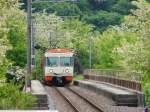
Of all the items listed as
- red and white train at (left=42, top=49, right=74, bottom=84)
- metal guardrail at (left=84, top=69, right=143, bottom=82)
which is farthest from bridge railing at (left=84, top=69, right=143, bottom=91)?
red and white train at (left=42, top=49, right=74, bottom=84)

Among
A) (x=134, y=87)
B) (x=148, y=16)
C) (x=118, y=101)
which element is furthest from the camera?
(x=148, y=16)

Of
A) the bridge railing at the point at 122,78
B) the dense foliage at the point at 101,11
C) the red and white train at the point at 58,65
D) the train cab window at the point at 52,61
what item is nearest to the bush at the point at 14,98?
the bridge railing at the point at 122,78

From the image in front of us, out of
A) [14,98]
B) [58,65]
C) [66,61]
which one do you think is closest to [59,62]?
[58,65]

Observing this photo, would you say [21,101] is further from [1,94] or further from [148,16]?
[148,16]

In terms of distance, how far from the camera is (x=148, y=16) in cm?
3825

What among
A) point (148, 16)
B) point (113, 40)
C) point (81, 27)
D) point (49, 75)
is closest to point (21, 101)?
point (148, 16)

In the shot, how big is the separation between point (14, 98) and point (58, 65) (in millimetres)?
34481

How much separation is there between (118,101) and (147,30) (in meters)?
6.48

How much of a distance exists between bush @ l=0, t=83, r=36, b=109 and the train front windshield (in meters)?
32.5

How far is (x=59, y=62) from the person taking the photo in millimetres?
57406

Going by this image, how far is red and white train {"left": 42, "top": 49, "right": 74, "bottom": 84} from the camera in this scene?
57000 mm

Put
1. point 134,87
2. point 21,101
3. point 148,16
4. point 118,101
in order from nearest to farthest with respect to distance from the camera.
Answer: point 21,101
point 118,101
point 134,87
point 148,16

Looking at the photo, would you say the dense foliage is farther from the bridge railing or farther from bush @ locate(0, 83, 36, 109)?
bush @ locate(0, 83, 36, 109)

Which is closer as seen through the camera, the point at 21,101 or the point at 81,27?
the point at 21,101
